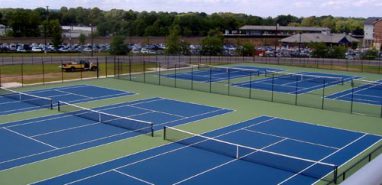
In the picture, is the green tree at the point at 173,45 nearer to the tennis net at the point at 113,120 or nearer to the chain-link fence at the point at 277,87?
the chain-link fence at the point at 277,87

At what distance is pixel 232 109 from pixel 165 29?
280ft

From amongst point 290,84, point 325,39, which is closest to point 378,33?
point 325,39

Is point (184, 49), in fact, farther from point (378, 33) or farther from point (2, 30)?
point (378, 33)

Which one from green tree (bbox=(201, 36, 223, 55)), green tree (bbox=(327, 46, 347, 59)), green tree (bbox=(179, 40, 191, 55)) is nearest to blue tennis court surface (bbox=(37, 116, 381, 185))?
green tree (bbox=(179, 40, 191, 55))

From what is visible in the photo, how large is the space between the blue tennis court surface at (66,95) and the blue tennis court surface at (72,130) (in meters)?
3.43

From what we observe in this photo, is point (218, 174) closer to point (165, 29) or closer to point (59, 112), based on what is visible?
point (59, 112)

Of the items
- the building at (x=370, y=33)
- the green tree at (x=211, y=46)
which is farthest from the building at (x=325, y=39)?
the green tree at (x=211, y=46)

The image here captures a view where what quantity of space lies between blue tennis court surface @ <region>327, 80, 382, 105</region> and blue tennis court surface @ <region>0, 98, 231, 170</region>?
439 inches

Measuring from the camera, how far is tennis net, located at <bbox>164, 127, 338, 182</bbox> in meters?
15.7

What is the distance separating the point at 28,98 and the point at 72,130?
10256mm

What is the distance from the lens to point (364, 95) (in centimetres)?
3391

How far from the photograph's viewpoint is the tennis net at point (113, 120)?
71.5ft

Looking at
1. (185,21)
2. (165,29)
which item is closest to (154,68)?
(165,29)

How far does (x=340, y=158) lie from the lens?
58.0ft
